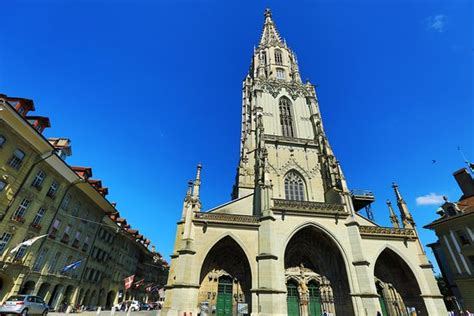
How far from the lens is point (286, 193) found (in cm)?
2347

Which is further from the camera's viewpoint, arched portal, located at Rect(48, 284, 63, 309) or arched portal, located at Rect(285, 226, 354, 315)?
arched portal, located at Rect(48, 284, 63, 309)

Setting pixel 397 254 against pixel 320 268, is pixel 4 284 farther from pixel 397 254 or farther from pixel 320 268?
pixel 397 254

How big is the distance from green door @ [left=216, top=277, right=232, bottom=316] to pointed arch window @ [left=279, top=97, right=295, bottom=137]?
A: 17.3 metres

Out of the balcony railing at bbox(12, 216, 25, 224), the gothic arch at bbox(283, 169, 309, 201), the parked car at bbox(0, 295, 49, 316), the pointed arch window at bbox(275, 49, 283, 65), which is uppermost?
the pointed arch window at bbox(275, 49, 283, 65)

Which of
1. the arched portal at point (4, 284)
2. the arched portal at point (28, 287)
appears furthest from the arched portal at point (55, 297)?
the arched portal at point (4, 284)

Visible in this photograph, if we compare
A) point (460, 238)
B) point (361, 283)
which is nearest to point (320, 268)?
point (361, 283)

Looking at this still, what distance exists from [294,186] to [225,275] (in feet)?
36.0

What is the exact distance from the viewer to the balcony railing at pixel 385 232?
62.1ft

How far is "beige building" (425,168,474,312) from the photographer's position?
19750mm

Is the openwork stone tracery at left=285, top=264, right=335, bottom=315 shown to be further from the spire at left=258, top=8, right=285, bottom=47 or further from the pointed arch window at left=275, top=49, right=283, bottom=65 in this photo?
the spire at left=258, top=8, right=285, bottom=47

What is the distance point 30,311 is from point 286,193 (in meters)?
19.9

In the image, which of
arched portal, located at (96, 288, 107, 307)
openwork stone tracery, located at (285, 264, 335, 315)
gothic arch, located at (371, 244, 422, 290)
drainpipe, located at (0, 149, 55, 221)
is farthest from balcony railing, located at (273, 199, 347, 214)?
arched portal, located at (96, 288, 107, 307)

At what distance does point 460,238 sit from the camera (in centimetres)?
2105

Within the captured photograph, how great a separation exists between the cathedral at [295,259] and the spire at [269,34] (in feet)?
86.6
